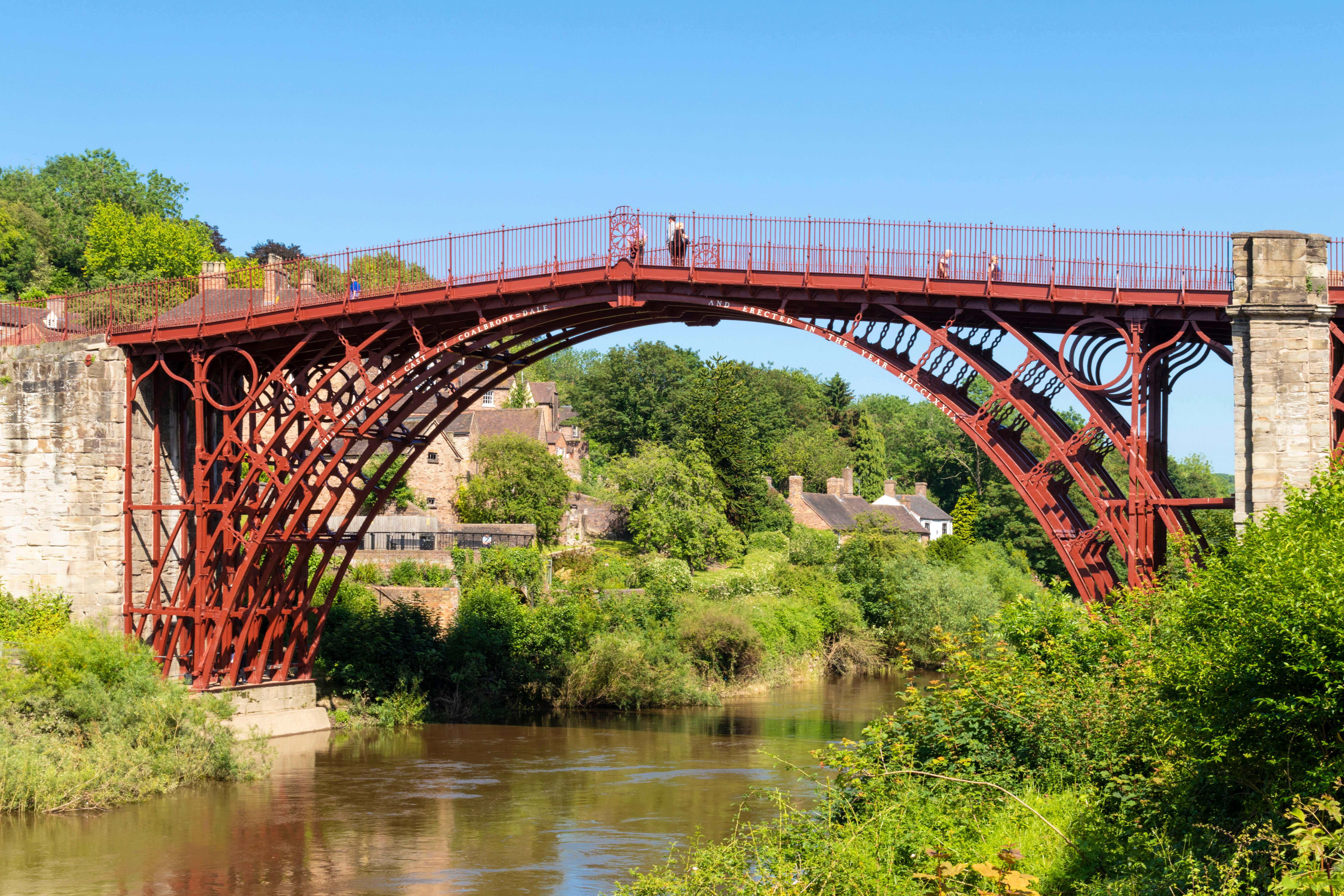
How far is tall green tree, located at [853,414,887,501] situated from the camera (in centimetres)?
8331

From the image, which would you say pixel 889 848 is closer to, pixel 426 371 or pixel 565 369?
pixel 426 371

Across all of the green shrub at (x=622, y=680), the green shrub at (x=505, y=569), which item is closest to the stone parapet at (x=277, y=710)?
the green shrub at (x=622, y=680)

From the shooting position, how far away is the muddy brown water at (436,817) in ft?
63.1

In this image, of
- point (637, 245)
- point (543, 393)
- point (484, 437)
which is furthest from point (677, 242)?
point (543, 393)

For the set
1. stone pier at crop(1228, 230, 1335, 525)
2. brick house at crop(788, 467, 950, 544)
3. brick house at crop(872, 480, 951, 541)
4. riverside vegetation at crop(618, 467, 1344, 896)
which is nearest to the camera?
riverside vegetation at crop(618, 467, 1344, 896)

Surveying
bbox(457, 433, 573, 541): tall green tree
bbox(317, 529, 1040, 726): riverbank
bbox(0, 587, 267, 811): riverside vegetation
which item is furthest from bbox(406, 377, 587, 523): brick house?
bbox(0, 587, 267, 811): riverside vegetation

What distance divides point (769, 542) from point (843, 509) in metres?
16.4

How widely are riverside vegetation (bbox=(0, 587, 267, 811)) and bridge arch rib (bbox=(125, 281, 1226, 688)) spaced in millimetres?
2767

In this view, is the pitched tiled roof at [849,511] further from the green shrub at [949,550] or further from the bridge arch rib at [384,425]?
the bridge arch rib at [384,425]

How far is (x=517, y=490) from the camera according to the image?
5469 cm

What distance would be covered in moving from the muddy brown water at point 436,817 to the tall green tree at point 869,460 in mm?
51094

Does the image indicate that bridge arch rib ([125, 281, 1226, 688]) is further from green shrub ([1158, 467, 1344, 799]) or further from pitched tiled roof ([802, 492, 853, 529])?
pitched tiled roof ([802, 492, 853, 529])

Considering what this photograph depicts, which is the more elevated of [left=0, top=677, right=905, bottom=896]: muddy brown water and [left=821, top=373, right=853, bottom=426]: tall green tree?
[left=821, top=373, right=853, bottom=426]: tall green tree

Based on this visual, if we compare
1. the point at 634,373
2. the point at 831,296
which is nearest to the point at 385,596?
the point at 831,296
